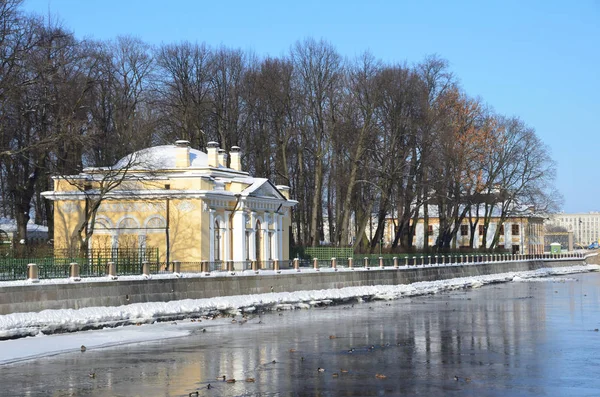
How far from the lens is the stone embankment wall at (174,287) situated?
98.0ft

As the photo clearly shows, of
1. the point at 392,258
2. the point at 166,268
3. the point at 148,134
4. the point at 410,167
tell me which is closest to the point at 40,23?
the point at 166,268

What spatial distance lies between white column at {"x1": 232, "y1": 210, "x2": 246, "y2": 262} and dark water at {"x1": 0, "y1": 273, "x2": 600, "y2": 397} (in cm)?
2271

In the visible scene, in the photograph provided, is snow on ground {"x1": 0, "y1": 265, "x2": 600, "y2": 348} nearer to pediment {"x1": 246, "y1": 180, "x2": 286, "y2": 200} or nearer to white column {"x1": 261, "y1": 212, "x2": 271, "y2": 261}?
white column {"x1": 261, "y1": 212, "x2": 271, "y2": 261}

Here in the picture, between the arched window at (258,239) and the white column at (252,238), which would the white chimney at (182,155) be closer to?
the white column at (252,238)

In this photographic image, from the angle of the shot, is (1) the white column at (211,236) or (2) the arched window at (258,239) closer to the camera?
(1) the white column at (211,236)

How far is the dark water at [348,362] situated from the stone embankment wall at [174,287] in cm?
446

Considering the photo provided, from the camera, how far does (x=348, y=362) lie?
21.6 m

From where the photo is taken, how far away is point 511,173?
311 feet

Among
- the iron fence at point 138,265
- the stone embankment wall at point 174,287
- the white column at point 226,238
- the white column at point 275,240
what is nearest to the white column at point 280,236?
the white column at point 275,240

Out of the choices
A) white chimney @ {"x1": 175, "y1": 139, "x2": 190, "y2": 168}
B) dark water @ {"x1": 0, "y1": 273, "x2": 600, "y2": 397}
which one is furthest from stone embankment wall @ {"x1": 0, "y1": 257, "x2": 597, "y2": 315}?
white chimney @ {"x1": 175, "y1": 139, "x2": 190, "y2": 168}

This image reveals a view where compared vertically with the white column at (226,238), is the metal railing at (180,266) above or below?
below

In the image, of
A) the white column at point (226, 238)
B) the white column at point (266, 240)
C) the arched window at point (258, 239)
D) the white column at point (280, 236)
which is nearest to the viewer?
the white column at point (226, 238)

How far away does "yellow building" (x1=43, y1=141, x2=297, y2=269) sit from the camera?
54.4 metres

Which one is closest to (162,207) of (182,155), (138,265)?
(182,155)
